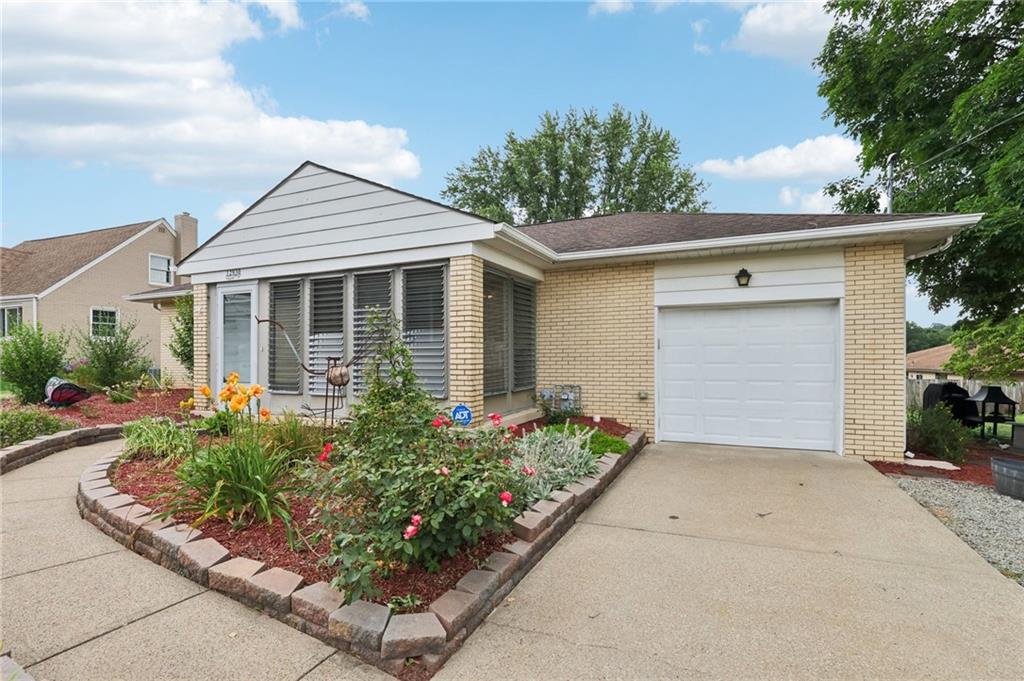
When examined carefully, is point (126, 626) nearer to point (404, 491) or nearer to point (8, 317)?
point (404, 491)

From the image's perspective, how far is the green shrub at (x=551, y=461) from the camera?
3.90m

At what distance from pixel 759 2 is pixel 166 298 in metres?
14.8

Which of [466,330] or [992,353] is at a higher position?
[466,330]

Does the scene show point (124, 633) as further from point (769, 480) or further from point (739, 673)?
point (769, 480)

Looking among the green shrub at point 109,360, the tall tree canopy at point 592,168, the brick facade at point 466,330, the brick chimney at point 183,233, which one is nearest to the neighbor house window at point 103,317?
the brick chimney at point 183,233

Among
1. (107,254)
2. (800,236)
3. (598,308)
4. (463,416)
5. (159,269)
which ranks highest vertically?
(107,254)

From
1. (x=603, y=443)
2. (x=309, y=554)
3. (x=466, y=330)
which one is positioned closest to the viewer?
(x=309, y=554)

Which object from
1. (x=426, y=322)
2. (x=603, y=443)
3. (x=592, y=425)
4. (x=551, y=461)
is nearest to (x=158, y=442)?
(x=426, y=322)

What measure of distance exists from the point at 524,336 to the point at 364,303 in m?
2.44

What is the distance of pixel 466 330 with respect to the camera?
5688mm

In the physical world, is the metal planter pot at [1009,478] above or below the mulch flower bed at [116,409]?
below

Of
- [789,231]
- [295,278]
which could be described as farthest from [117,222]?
[789,231]

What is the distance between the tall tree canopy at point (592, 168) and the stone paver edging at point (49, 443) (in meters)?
20.2

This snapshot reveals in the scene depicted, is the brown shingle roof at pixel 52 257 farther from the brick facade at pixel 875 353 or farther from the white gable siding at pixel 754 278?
the brick facade at pixel 875 353
